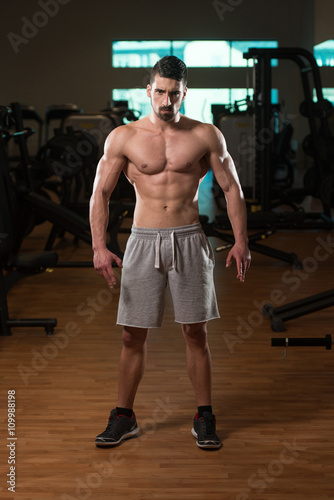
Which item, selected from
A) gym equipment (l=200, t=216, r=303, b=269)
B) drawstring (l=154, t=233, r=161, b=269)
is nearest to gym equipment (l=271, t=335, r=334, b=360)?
drawstring (l=154, t=233, r=161, b=269)

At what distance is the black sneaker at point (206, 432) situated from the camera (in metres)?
2.28

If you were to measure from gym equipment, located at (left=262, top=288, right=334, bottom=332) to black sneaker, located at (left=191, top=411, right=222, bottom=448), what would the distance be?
1.32m

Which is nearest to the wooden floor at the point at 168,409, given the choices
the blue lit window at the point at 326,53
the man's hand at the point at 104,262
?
the man's hand at the point at 104,262

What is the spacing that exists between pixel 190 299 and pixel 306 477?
0.68m

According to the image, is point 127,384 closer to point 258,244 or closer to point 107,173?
point 107,173

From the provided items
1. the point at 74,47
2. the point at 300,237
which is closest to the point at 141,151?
the point at 300,237

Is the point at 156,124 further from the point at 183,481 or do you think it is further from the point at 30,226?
the point at 30,226

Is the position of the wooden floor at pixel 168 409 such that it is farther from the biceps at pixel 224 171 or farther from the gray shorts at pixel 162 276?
the biceps at pixel 224 171

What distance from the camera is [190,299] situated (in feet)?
7.30

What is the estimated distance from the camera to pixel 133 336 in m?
2.29

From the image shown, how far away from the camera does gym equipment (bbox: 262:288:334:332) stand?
350 centimetres

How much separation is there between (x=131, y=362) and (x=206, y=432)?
36cm

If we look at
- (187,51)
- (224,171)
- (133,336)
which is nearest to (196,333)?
(133,336)

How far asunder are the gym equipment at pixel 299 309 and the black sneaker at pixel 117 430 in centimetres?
144
